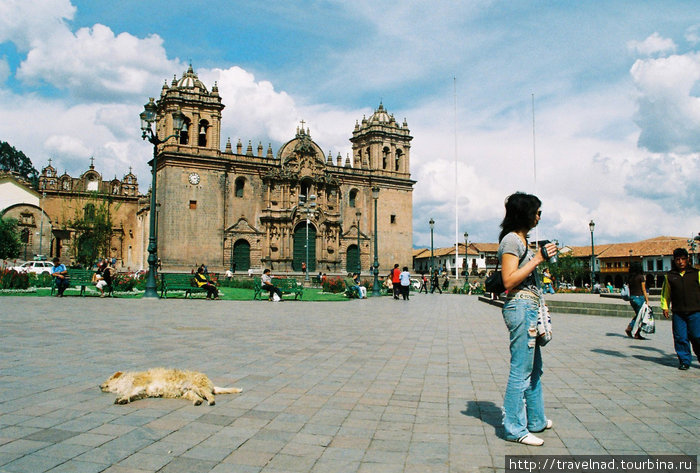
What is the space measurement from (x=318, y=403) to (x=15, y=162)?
9560 centimetres

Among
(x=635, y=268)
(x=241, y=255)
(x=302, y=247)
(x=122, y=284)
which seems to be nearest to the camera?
(x=635, y=268)

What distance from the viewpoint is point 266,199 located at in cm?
4531

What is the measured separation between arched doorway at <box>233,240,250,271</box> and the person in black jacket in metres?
38.5

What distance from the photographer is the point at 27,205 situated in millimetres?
53625

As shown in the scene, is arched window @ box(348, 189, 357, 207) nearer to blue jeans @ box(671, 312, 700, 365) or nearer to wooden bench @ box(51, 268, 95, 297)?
wooden bench @ box(51, 268, 95, 297)

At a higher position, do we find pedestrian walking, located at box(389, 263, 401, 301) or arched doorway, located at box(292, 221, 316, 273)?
arched doorway, located at box(292, 221, 316, 273)

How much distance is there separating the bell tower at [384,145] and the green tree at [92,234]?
25029 millimetres

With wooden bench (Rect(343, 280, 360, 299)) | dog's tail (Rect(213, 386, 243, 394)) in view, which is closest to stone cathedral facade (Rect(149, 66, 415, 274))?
wooden bench (Rect(343, 280, 360, 299))

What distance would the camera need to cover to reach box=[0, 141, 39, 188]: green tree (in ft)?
267

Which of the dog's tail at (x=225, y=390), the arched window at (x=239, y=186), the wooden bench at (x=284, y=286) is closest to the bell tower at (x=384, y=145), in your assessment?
the arched window at (x=239, y=186)

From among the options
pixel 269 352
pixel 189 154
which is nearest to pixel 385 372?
pixel 269 352

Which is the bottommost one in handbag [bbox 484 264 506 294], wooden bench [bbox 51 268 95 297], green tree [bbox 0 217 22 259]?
wooden bench [bbox 51 268 95 297]

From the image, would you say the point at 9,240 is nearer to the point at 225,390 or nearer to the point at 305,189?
the point at 305,189

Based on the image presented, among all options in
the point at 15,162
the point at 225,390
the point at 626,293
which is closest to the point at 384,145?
the point at 626,293
